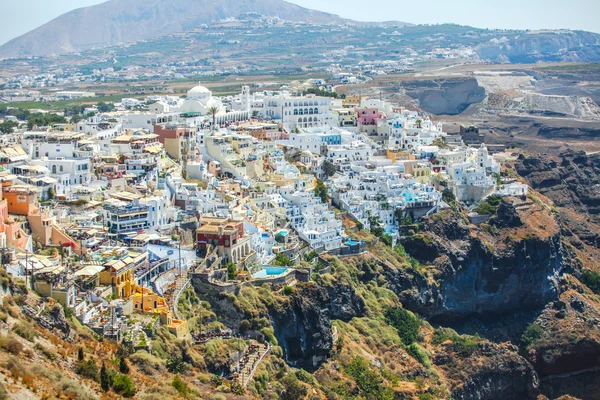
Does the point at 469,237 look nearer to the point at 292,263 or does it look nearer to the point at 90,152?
the point at 292,263

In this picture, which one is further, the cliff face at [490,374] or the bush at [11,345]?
the cliff face at [490,374]

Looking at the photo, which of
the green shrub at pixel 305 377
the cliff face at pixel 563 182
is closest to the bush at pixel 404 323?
the green shrub at pixel 305 377

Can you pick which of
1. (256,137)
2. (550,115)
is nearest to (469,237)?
(256,137)

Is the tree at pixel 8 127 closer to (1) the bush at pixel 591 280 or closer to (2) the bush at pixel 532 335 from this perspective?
(2) the bush at pixel 532 335

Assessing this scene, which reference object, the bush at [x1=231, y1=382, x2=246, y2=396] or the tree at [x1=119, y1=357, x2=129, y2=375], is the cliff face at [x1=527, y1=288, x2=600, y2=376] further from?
the tree at [x1=119, y1=357, x2=129, y2=375]

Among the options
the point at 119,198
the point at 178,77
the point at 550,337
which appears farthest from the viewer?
the point at 178,77

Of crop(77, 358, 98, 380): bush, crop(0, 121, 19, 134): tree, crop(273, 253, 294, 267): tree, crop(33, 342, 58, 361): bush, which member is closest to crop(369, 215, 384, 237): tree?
crop(273, 253, 294, 267): tree

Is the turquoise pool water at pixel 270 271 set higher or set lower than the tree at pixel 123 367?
lower
